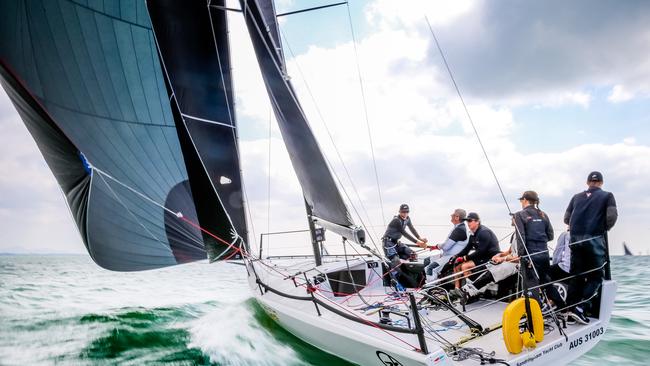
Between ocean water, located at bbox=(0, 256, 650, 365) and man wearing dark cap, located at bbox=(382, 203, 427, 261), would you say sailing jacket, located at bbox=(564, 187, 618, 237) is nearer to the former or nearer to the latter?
ocean water, located at bbox=(0, 256, 650, 365)

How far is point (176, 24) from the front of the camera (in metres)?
6.13

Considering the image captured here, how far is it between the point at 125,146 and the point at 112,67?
1.17 metres

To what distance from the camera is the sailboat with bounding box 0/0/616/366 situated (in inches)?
143

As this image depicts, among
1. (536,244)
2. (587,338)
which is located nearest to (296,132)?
(536,244)

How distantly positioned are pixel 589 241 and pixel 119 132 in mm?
6386

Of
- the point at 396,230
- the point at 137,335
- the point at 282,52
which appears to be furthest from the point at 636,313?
the point at 137,335

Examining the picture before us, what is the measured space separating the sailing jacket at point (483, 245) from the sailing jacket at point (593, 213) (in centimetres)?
90

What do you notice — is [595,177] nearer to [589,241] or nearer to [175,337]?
[589,241]

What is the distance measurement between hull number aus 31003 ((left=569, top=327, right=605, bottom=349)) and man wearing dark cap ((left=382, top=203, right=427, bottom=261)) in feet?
10.1

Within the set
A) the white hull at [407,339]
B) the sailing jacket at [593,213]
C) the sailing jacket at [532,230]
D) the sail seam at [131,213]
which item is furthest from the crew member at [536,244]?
the sail seam at [131,213]

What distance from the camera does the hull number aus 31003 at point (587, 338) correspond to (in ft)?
11.3

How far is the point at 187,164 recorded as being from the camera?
6.38m

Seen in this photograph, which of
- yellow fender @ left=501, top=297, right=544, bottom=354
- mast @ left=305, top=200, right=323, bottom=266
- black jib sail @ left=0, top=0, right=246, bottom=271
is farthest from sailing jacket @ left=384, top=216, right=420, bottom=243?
yellow fender @ left=501, top=297, right=544, bottom=354

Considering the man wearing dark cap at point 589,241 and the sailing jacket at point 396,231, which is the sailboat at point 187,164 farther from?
the sailing jacket at point 396,231
